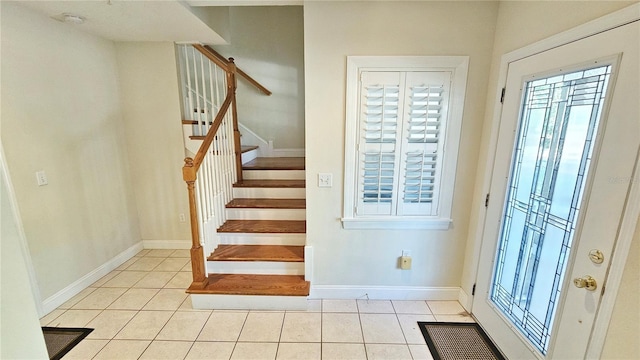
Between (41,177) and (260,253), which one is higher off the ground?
(41,177)

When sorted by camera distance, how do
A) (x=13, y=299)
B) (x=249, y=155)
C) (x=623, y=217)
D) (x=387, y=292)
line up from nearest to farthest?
1. (x=13, y=299)
2. (x=623, y=217)
3. (x=387, y=292)
4. (x=249, y=155)

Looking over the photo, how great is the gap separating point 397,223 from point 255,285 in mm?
1338

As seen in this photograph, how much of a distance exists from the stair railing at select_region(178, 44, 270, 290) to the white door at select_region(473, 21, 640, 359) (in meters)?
2.33

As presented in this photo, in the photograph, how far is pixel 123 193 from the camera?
9.79ft

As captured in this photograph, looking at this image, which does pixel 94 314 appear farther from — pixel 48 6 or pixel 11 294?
pixel 48 6

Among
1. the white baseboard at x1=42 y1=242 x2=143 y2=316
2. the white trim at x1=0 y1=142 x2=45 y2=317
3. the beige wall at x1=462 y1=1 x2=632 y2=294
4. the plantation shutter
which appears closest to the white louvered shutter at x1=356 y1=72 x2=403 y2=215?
the plantation shutter

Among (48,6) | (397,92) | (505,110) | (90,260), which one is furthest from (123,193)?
(505,110)

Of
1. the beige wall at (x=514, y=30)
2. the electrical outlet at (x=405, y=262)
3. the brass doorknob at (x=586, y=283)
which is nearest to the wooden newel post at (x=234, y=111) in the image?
the electrical outlet at (x=405, y=262)

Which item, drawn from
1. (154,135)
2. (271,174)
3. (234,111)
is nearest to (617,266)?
(271,174)

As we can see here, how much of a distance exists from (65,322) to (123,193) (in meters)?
1.35

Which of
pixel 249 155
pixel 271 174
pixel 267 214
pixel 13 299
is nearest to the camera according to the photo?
pixel 13 299

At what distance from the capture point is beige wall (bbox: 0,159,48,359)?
2.36ft

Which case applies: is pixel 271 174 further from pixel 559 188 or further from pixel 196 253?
pixel 559 188

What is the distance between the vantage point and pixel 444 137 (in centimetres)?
205
